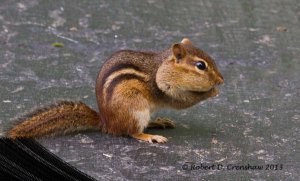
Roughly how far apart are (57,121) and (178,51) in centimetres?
79

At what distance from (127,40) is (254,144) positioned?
1.83 meters

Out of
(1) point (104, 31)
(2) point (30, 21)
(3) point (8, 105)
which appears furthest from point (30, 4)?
(3) point (8, 105)

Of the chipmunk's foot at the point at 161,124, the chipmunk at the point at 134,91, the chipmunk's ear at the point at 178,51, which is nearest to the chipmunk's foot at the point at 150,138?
the chipmunk at the point at 134,91

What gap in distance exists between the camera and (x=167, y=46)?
20.2 ft

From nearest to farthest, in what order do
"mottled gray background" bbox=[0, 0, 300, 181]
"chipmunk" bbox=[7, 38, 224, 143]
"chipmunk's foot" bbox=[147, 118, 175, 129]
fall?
"mottled gray background" bbox=[0, 0, 300, 181] < "chipmunk" bbox=[7, 38, 224, 143] < "chipmunk's foot" bbox=[147, 118, 175, 129]

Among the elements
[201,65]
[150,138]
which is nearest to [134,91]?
[150,138]

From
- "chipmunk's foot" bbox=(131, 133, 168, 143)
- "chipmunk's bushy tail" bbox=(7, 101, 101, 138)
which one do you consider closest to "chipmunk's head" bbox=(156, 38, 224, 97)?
"chipmunk's foot" bbox=(131, 133, 168, 143)

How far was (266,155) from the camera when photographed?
4.56 metres

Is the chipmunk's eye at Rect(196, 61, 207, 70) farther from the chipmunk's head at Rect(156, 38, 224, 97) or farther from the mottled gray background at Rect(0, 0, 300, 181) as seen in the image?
the mottled gray background at Rect(0, 0, 300, 181)

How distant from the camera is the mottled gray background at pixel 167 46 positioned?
450cm

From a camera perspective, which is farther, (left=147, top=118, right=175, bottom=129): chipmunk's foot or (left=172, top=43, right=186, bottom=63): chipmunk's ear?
(left=147, top=118, right=175, bottom=129): chipmunk's foot

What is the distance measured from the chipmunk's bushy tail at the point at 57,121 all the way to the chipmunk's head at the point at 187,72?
0.46m

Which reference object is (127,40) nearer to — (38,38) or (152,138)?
(38,38)

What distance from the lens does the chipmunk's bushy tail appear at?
4594 mm
